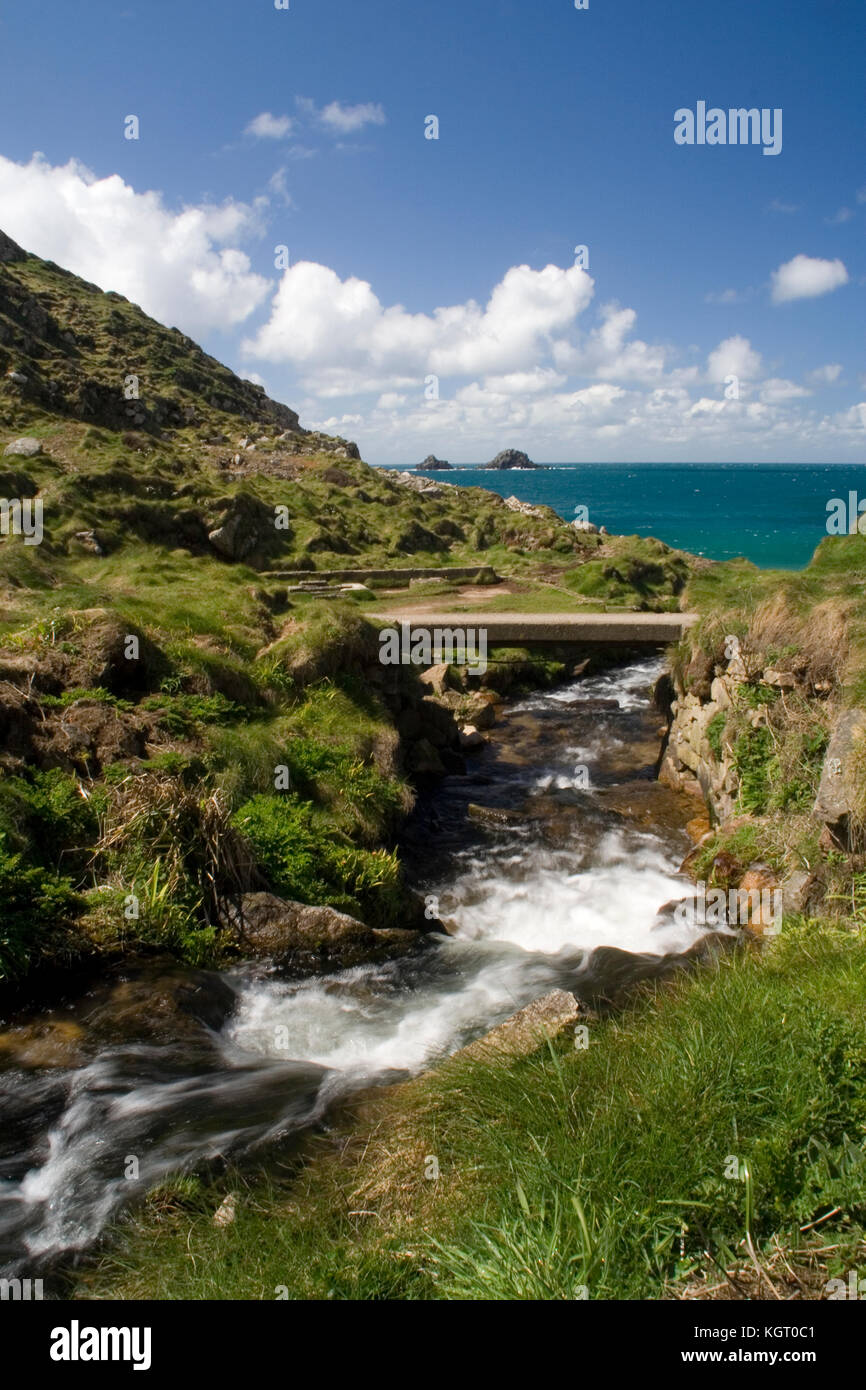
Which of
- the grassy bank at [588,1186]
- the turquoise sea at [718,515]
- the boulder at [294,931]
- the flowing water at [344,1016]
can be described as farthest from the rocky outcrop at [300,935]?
the turquoise sea at [718,515]

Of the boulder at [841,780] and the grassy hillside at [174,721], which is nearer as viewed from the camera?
the boulder at [841,780]

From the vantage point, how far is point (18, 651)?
10539mm

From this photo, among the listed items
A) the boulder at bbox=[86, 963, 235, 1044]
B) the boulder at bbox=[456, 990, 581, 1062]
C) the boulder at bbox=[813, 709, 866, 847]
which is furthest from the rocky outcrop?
the boulder at bbox=[813, 709, 866, 847]

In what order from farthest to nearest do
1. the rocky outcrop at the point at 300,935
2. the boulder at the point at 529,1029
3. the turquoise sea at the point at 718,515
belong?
the turquoise sea at the point at 718,515 < the rocky outcrop at the point at 300,935 < the boulder at the point at 529,1029

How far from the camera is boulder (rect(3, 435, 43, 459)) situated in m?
27.5

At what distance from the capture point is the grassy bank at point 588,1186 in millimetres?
3334

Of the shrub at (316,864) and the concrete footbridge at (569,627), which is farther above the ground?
the concrete footbridge at (569,627)

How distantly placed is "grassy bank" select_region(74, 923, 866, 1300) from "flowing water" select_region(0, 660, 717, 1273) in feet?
2.30

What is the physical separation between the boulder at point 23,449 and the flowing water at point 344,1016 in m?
21.5

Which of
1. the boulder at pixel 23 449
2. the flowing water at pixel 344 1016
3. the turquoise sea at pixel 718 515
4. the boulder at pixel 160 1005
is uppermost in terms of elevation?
the turquoise sea at pixel 718 515

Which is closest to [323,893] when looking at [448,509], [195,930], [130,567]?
[195,930]

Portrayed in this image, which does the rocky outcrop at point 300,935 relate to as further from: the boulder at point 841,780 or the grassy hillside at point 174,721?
the boulder at point 841,780

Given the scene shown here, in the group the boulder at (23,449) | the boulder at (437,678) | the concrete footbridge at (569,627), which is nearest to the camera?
the concrete footbridge at (569,627)
